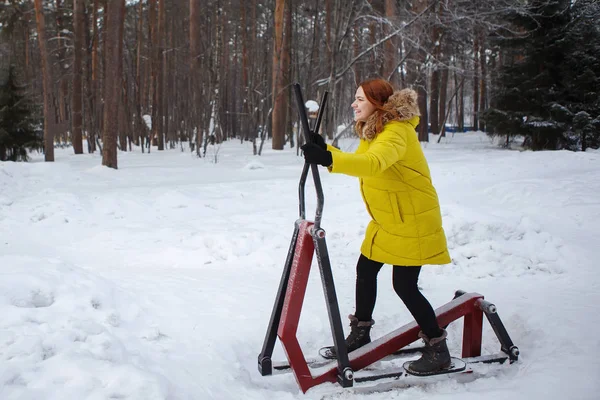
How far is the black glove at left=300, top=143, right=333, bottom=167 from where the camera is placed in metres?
2.35

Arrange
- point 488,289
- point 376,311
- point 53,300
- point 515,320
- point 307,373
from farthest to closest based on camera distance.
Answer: point 488,289
point 376,311
point 515,320
point 53,300
point 307,373

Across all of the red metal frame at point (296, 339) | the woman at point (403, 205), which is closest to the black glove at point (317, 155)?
the woman at point (403, 205)

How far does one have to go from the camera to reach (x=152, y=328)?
130 inches

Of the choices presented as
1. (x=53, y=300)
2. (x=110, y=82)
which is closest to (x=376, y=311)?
(x=53, y=300)

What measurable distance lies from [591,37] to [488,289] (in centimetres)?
1341

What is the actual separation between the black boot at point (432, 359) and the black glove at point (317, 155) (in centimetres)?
134

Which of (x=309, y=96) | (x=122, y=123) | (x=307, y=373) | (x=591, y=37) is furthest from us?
(x=122, y=123)

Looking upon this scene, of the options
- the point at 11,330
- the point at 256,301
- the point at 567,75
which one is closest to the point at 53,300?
the point at 11,330

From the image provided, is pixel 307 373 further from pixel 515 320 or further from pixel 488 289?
pixel 488 289

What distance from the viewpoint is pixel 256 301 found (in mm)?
4289

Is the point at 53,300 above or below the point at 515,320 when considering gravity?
above

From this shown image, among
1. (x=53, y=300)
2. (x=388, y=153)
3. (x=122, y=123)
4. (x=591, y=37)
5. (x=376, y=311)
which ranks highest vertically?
(x=591, y=37)

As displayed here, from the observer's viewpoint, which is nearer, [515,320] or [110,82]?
[515,320]

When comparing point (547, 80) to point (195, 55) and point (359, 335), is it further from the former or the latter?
point (359, 335)
